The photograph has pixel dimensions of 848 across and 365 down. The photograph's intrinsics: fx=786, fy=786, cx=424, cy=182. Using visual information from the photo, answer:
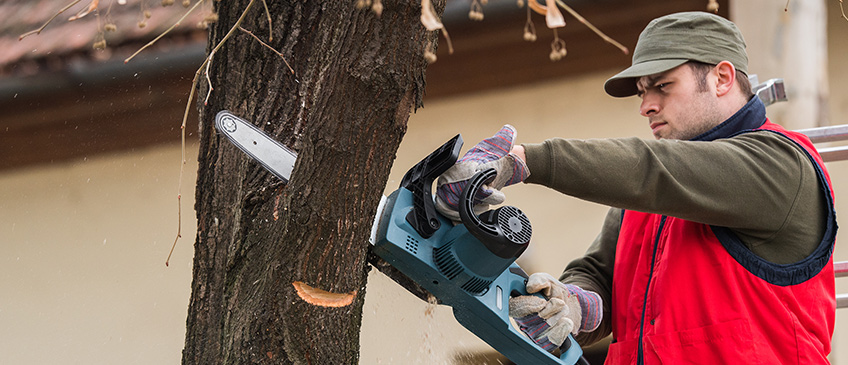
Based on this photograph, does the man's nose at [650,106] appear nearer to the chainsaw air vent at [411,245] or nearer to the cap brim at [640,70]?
the cap brim at [640,70]

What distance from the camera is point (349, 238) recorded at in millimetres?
1552

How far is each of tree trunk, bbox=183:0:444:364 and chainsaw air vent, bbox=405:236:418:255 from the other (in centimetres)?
13

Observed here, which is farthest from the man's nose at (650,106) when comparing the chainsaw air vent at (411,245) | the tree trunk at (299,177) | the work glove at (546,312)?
the tree trunk at (299,177)

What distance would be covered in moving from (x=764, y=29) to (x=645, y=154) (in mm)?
1733

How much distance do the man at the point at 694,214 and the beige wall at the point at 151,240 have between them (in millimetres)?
1631

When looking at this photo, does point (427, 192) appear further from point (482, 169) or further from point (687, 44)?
point (687, 44)

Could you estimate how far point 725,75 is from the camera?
2.26 m

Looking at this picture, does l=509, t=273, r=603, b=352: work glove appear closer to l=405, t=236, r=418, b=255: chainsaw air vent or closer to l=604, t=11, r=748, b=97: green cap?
l=405, t=236, r=418, b=255: chainsaw air vent

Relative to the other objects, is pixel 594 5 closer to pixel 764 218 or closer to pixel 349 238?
pixel 764 218

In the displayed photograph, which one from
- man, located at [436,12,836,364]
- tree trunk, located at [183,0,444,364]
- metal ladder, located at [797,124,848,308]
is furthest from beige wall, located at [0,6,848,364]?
tree trunk, located at [183,0,444,364]

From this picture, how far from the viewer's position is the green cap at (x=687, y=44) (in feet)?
7.29

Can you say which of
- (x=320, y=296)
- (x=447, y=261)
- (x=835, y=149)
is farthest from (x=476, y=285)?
(x=835, y=149)

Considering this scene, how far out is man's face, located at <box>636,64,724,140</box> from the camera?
2.23 m

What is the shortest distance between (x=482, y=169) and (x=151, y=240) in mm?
3071
